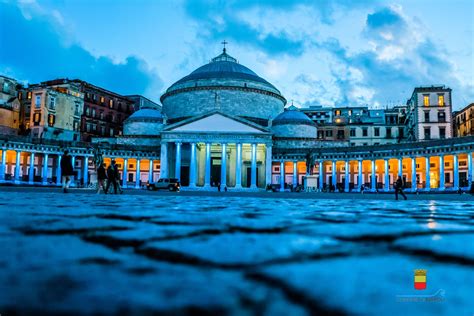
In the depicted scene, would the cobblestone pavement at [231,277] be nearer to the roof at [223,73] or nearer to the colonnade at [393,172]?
the colonnade at [393,172]

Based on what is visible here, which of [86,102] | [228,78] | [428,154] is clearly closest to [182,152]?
[228,78]

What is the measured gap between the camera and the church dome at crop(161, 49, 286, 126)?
59.7 m

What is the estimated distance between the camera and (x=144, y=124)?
2338 inches

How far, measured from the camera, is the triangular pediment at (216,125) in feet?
161

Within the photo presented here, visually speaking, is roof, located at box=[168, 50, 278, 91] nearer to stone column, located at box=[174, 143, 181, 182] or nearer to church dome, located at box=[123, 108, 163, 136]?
church dome, located at box=[123, 108, 163, 136]

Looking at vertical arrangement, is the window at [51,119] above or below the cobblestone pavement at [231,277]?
above

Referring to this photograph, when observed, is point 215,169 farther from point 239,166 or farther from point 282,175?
point 282,175

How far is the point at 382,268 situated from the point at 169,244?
98cm

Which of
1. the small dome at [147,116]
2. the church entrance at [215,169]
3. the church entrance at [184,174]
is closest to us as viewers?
the church entrance at [184,174]

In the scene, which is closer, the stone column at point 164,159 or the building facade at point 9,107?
the stone column at point 164,159

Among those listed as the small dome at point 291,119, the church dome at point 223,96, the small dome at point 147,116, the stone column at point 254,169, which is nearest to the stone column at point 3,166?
the small dome at point 147,116

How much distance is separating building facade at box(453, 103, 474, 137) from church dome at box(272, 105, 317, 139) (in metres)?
25.5

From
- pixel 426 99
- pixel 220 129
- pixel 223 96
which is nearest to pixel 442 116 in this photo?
pixel 426 99

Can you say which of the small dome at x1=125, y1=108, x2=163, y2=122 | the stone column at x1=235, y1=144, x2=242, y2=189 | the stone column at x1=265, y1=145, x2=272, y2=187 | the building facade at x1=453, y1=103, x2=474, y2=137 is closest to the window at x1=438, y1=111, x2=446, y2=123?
the building facade at x1=453, y1=103, x2=474, y2=137
